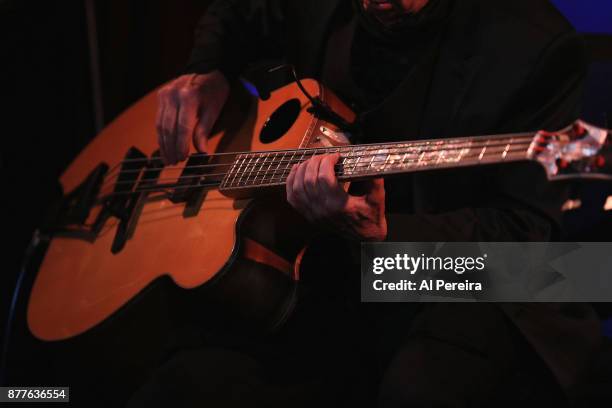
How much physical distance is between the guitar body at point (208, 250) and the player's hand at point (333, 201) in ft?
0.37

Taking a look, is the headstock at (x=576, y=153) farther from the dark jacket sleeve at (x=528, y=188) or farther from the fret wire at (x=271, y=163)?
the dark jacket sleeve at (x=528, y=188)

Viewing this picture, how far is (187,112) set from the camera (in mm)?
1444

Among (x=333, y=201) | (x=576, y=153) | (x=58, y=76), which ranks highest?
(x=576, y=153)

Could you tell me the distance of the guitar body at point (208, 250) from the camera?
1.22 meters

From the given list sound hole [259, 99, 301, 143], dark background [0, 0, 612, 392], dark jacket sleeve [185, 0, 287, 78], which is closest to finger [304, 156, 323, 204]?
sound hole [259, 99, 301, 143]

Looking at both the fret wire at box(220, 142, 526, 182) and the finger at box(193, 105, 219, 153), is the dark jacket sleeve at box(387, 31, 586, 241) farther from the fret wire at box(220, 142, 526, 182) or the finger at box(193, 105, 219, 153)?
the finger at box(193, 105, 219, 153)

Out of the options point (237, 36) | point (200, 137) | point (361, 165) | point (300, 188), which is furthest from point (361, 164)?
point (237, 36)

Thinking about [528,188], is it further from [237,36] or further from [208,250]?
[237,36]

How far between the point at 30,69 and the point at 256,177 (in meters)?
1.21

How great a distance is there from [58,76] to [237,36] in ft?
2.60

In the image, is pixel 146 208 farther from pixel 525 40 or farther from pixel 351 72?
pixel 525 40

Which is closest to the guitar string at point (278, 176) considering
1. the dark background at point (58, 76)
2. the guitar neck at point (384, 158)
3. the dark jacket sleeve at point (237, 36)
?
the guitar neck at point (384, 158)

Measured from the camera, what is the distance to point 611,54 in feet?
4.89

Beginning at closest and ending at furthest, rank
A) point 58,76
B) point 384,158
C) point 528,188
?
1. point 384,158
2. point 528,188
3. point 58,76
